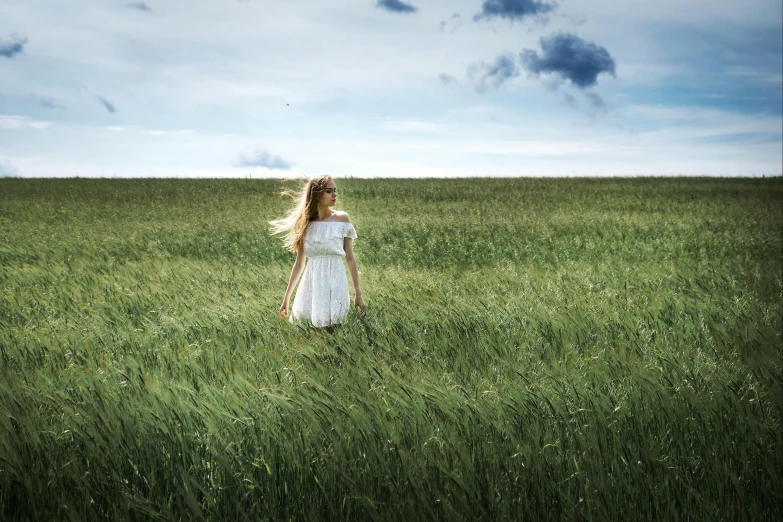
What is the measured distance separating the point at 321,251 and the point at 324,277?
0.22 metres

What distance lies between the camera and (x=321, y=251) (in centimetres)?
540

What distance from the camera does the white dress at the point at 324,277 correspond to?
5.32 meters

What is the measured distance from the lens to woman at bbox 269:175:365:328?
5.30m

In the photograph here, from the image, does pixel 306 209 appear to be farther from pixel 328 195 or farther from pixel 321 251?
pixel 321 251

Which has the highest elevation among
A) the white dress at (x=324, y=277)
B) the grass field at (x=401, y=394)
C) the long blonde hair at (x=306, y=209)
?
the long blonde hair at (x=306, y=209)

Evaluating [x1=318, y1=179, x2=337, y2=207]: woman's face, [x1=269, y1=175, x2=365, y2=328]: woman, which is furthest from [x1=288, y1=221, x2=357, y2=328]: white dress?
[x1=318, y1=179, x2=337, y2=207]: woman's face

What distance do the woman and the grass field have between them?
0.20 m

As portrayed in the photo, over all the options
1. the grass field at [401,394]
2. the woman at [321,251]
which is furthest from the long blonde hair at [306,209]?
the grass field at [401,394]

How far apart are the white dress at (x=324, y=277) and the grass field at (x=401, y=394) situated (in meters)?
0.19

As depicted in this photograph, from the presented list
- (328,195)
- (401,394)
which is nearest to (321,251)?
(328,195)

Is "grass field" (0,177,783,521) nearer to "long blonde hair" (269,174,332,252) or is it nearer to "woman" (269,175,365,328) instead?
"woman" (269,175,365,328)

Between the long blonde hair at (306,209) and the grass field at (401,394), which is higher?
the long blonde hair at (306,209)

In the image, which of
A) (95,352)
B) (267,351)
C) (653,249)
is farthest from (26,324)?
(653,249)

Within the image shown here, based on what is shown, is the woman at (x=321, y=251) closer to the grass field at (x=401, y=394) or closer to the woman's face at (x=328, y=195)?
the woman's face at (x=328, y=195)
